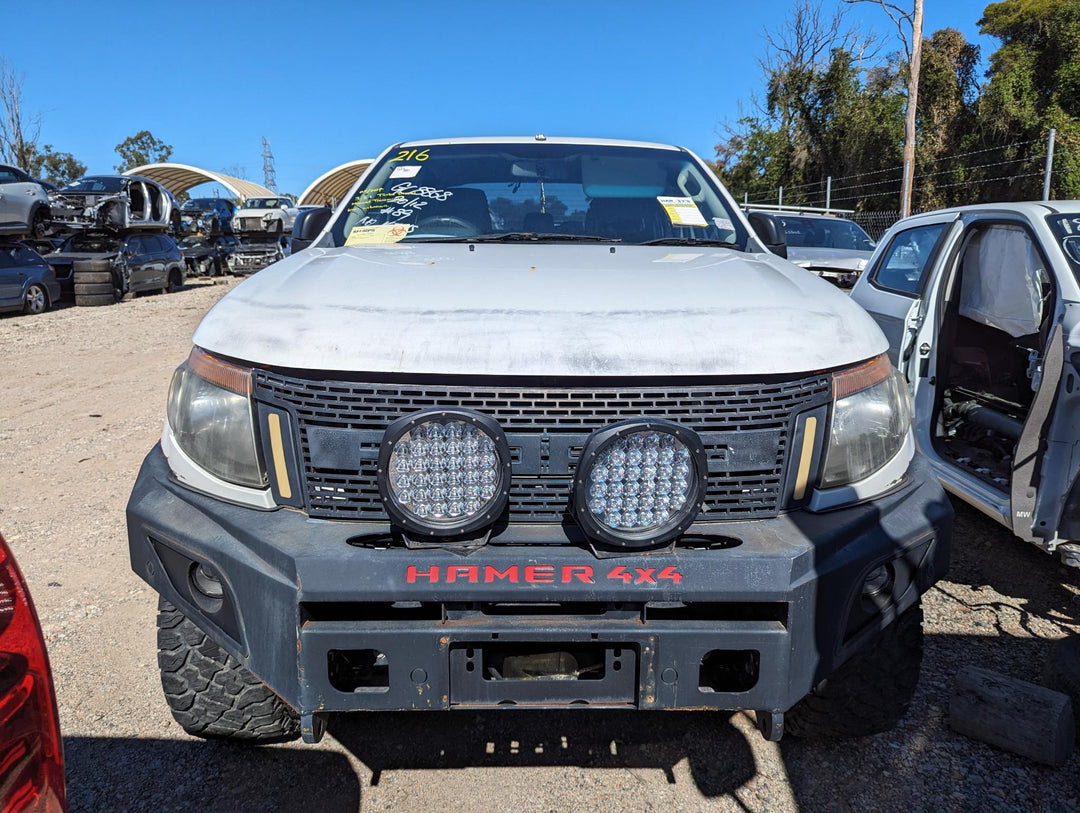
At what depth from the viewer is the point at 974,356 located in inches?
194

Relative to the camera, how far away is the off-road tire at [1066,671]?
2553mm

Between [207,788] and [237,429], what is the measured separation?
112 centimetres

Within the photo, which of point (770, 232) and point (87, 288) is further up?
point (770, 232)

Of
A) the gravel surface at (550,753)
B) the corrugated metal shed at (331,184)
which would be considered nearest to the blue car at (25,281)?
the gravel surface at (550,753)

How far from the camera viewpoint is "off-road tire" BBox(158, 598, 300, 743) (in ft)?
7.27

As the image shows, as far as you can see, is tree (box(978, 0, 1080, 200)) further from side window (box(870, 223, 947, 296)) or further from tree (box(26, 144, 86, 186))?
tree (box(26, 144, 86, 186))

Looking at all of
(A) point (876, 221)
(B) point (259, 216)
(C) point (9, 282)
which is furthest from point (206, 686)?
(B) point (259, 216)

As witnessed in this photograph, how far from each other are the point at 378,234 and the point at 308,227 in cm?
40

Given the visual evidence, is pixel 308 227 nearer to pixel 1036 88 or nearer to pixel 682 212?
pixel 682 212

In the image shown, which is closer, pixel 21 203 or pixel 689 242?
pixel 689 242

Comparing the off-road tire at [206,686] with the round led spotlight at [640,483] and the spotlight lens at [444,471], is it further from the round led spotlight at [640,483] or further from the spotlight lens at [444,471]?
the round led spotlight at [640,483]

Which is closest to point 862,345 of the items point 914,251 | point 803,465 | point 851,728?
point 803,465

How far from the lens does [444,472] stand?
1.78 meters

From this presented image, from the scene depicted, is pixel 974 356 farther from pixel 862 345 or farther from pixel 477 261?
pixel 477 261
